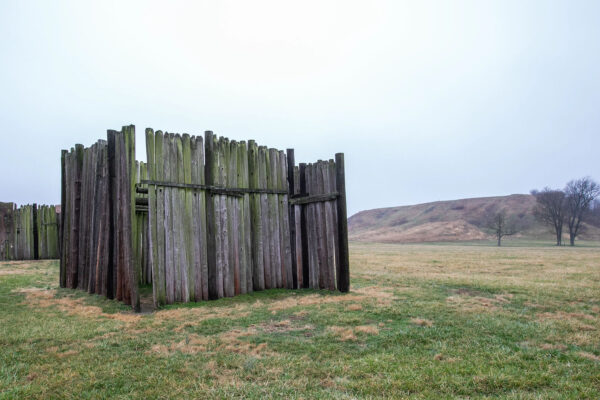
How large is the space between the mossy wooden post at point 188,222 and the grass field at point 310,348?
1.87 ft

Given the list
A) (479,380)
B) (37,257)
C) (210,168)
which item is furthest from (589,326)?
(37,257)

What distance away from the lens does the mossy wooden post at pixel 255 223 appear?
9.77 m

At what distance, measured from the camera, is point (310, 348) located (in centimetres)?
493

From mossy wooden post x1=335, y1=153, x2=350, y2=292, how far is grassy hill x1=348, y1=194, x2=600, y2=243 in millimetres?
62336

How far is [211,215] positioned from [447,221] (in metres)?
87.5

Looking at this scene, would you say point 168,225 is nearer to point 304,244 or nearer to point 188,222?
point 188,222

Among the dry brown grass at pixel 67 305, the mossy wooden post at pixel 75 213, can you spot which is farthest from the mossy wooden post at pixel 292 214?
the mossy wooden post at pixel 75 213

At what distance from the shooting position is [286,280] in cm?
1015

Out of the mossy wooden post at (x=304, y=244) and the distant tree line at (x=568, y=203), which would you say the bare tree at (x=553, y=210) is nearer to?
the distant tree line at (x=568, y=203)

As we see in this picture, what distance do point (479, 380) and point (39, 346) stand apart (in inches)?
214

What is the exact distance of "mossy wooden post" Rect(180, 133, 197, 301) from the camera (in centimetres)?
841

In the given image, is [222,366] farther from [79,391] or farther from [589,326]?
[589,326]

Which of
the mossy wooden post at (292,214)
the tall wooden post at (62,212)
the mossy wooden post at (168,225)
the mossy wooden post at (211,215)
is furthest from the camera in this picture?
the tall wooden post at (62,212)

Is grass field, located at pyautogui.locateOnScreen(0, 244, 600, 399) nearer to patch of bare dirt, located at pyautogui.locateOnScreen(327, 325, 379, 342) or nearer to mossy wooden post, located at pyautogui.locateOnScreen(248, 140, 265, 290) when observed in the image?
patch of bare dirt, located at pyautogui.locateOnScreen(327, 325, 379, 342)
